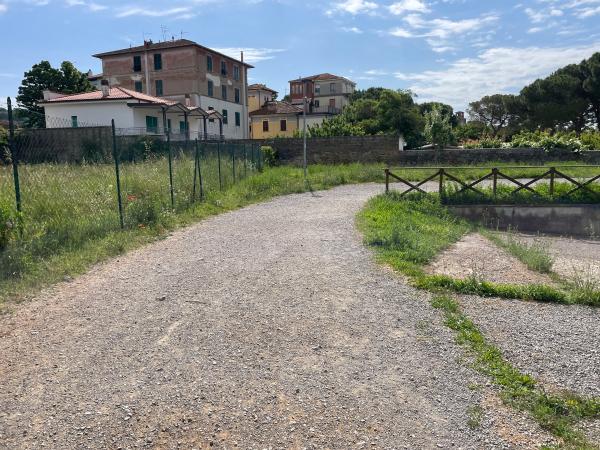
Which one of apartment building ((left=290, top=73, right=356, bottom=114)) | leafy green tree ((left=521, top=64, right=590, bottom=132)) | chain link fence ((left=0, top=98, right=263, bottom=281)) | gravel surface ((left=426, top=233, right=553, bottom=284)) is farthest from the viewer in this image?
apartment building ((left=290, top=73, right=356, bottom=114))

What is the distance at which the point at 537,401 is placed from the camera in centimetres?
364

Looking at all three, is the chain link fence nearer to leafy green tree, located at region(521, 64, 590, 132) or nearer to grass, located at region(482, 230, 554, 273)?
grass, located at region(482, 230, 554, 273)

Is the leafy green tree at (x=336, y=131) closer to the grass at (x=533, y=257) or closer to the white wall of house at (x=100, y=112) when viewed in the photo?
the white wall of house at (x=100, y=112)

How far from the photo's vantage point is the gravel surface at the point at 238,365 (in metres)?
3.31

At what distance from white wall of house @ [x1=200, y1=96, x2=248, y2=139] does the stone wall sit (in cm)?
2122

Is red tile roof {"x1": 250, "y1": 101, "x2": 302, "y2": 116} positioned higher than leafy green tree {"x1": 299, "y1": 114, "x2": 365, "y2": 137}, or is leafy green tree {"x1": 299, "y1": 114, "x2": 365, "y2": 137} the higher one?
red tile roof {"x1": 250, "y1": 101, "x2": 302, "y2": 116}

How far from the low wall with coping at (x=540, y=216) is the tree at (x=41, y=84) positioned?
4222 cm

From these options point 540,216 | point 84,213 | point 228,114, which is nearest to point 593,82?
point 540,216

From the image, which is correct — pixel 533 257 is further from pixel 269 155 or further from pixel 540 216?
pixel 269 155

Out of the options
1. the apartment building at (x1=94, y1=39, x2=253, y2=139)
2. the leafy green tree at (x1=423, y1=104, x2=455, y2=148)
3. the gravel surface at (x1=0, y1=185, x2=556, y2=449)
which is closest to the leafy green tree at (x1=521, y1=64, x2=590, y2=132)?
the leafy green tree at (x1=423, y1=104, x2=455, y2=148)

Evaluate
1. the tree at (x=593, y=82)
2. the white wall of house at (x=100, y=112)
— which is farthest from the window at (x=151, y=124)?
the tree at (x=593, y=82)

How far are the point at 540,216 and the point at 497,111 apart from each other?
4183cm

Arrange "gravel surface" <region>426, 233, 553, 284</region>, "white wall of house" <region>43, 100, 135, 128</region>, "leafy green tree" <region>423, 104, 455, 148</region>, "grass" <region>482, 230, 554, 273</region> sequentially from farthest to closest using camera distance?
1. "white wall of house" <region>43, 100, 135, 128</region>
2. "leafy green tree" <region>423, 104, 455, 148</region>
3. "grass" <region>482, 230, 554, 273</region>
4. "gravel surface" <region>426, 233, 553, 284</region>

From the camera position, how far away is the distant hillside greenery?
29.1 m
